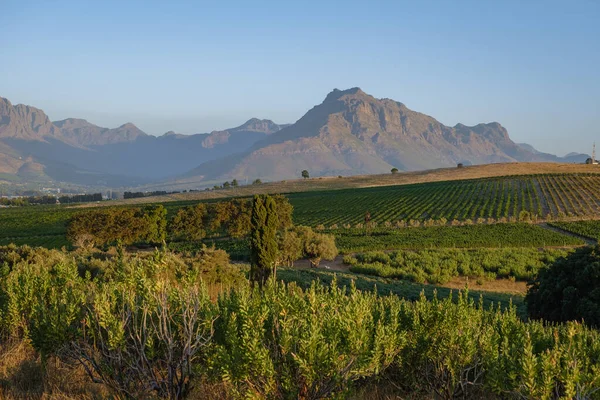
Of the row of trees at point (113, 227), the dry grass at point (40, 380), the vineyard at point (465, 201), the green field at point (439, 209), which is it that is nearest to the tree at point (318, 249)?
the green field at point (439, 209)

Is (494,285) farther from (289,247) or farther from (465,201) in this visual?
(465,201)

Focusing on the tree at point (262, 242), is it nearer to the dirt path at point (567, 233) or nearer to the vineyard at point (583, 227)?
the dirt path at point (567, 233)

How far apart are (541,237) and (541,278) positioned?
42345mm

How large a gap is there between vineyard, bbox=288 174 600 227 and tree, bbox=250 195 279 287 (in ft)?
159

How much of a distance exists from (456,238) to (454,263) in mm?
16662

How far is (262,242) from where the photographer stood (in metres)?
33.2

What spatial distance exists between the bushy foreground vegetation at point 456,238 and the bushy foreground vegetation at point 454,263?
407 cm

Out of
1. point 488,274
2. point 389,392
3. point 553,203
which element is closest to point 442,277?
point 488,274

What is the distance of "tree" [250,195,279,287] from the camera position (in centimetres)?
3291

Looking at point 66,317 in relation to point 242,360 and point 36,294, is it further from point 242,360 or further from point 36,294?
point 242,360

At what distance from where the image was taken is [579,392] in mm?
6363

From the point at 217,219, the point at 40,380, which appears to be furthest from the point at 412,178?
the point at 40,380

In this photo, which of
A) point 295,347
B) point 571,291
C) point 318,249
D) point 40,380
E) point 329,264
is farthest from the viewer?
point 329,264

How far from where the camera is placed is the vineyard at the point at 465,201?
273 feet
